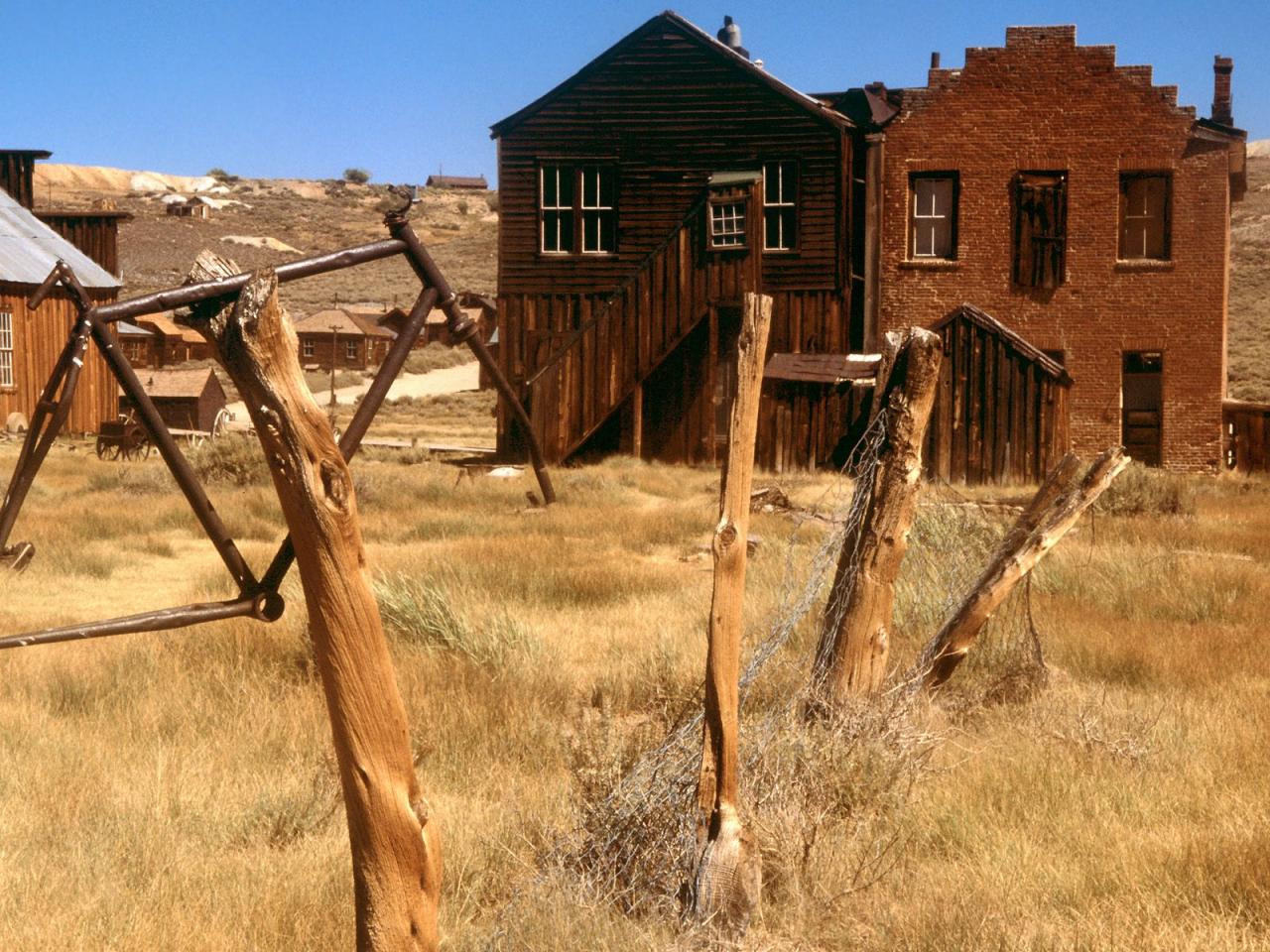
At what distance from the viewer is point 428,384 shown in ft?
185

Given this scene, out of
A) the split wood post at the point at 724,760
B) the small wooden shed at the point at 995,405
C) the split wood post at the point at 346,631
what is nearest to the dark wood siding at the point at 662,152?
the small wooden shed at the point at 995,405

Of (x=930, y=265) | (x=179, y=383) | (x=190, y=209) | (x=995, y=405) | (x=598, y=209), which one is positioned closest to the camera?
(x=995, y=405)

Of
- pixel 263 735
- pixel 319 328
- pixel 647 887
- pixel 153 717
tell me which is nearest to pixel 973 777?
pixel 647 887

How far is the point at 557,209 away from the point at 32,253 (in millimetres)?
11165

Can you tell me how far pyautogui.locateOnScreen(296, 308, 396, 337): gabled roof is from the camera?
57.5 m

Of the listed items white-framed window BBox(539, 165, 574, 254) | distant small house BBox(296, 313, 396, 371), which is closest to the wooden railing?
white-framed window BBox(539, 165, 574, 254)

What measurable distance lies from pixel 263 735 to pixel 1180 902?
3.62 meters

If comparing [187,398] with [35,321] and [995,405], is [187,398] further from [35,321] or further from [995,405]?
[995,405]

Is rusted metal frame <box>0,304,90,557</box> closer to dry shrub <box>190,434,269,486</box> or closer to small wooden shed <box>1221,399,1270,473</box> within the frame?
dry shrub <box>190,434,269,486</box>

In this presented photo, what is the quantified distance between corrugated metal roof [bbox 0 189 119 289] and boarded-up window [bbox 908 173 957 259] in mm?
15663

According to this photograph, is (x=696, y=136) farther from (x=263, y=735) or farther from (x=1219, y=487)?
(x=263, y=735)

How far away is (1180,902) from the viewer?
398 cm

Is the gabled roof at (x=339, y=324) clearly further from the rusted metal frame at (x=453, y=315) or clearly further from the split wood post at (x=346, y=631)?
the split wood post at (x=346, y=631)

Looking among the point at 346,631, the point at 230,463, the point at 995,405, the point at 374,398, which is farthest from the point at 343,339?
the point at 346,631
